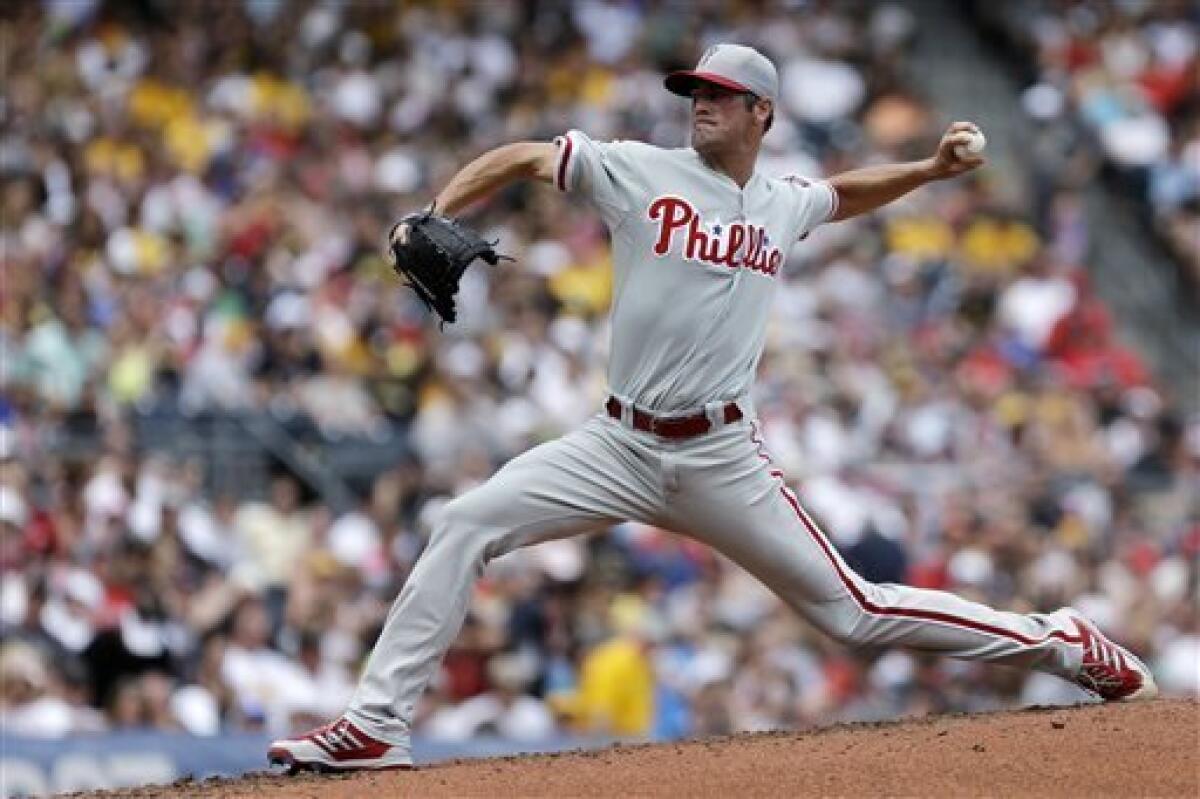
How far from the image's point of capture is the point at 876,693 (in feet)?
43.8

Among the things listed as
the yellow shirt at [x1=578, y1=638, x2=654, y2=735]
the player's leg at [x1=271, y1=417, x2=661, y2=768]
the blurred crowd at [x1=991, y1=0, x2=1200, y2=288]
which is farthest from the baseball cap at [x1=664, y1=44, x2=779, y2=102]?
the blurred crowd at [x1=991, y1=0, x2=1200, y2=288]

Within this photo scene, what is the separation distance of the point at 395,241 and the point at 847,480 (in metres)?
7.60

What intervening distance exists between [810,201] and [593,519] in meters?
1.15

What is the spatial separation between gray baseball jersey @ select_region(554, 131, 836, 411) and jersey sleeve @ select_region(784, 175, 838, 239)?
231 mm

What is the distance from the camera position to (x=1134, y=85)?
1905cm

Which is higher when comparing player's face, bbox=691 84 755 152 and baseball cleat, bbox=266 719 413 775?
player's face, bbox=691 84 755 152

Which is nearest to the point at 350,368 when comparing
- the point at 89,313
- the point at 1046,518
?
the point at 89,313

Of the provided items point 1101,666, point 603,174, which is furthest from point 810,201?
point 1101,666

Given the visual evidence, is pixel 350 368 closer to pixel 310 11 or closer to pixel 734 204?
pixel 310 11

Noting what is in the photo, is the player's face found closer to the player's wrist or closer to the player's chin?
the player's chin

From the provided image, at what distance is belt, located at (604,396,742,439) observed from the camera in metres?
7.44

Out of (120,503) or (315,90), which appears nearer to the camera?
(120,503)

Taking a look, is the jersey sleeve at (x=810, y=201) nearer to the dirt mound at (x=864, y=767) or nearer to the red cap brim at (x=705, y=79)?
the red cap brim at (x=705, y=79)

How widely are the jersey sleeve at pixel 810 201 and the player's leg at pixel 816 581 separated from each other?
65cm
